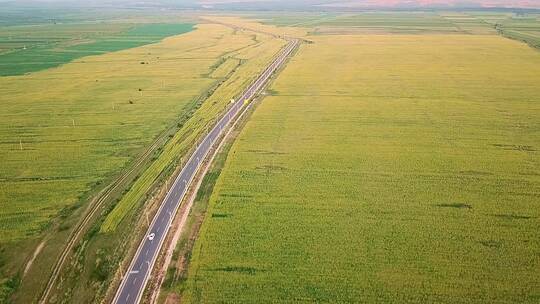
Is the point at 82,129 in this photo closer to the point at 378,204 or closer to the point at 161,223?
the point at 161,223

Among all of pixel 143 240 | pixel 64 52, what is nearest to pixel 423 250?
pixel 143 240

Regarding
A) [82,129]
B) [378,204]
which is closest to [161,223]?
[378,204]

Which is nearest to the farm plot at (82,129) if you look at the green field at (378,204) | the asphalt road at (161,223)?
the asphalt road at (161,223)

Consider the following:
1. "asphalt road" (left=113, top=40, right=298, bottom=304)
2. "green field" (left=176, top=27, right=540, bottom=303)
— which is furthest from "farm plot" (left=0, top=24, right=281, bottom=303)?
"green field" (left=176, top=27, right=540, bottom=303)

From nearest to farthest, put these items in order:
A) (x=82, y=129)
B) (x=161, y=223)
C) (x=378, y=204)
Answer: (x=161, y=223)
(x=378, y=204)
(x=82, y=129)

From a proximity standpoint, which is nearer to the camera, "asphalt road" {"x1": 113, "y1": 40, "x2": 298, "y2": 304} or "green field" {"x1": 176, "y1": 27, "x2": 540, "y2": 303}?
"green field" {"x1": 176, "y1": 27, "x2": 540, "y2": 303}

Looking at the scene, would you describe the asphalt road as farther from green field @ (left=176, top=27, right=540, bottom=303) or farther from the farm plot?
green field @ (left=176, top=27, right=540, bottom=303)

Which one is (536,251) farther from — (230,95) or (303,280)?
(230,95)
